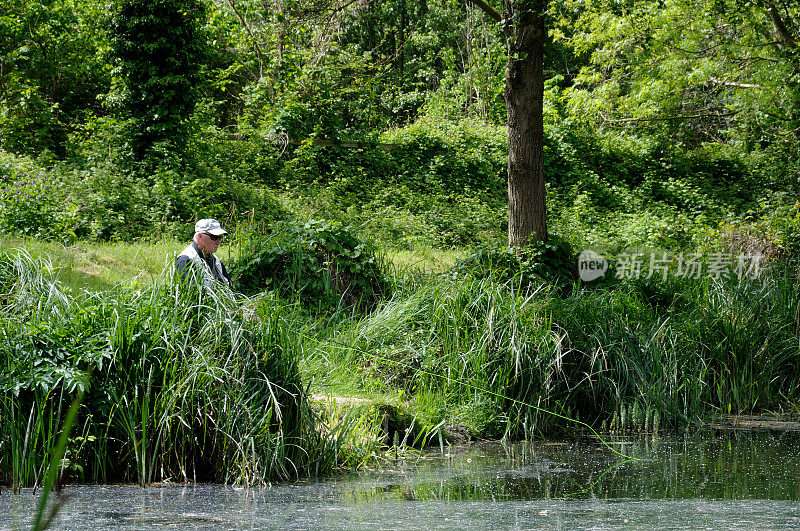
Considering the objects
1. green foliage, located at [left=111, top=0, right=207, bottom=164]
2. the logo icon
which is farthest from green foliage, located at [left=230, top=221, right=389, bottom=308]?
green foliage, located at [left=111, top=0, right=207, bottom=164]

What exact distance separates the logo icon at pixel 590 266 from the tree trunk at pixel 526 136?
56 centimetres

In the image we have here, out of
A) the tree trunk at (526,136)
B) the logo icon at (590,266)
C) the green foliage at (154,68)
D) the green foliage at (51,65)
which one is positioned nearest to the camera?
the logo icon at (590,266)

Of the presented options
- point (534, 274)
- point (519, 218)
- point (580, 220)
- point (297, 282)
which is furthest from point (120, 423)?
point (580, 220)

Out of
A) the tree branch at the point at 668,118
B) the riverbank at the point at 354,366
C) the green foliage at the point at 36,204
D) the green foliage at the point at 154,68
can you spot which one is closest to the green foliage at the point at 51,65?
the green foliage at the point at 154,68

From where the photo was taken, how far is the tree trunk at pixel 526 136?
1020 cm

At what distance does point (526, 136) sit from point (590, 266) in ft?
5.78

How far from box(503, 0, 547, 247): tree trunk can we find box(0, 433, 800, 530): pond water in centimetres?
427

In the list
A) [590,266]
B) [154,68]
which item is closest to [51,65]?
[154,68]

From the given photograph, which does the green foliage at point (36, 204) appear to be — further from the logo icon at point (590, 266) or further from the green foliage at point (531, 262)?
the logo icon at point (590, 266)

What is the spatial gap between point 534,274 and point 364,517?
19.0 feet

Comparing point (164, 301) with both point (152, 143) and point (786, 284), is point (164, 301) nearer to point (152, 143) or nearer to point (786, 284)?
point (786, 284)

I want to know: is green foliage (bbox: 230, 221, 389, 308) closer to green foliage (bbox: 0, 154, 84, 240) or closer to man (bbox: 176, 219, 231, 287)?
man (bbox: 176, 219, 231, 287)

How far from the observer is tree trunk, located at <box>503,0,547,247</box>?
402 inches

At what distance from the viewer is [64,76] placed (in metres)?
19.4
